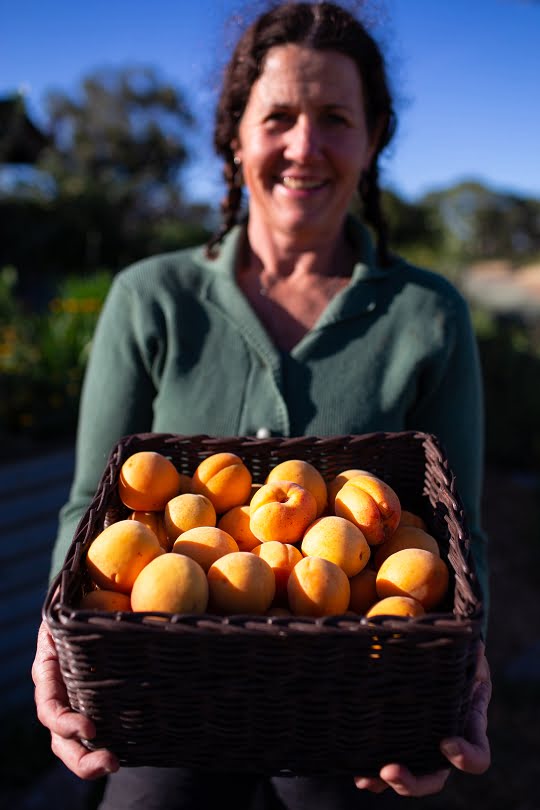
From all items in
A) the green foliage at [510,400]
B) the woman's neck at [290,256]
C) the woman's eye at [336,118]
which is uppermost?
the woman's eye at [336,118]

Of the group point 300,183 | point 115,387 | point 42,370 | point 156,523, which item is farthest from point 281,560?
point 42,370

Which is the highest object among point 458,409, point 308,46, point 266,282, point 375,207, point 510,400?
point 308,46

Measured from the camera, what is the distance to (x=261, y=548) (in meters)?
1.26

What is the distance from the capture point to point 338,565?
1185 mm

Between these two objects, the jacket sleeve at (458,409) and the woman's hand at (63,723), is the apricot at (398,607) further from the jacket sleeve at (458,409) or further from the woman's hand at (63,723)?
the jacket sleeve at (458,409)

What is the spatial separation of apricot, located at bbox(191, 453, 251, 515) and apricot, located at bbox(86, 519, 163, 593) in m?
0.26

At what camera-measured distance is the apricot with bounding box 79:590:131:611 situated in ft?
3.64

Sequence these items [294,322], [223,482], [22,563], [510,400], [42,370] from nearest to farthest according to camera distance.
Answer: [223,482], [294,322], [22,563], [42,370], [510,400]

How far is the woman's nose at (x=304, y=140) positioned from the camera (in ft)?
6.39

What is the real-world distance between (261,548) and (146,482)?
28cm

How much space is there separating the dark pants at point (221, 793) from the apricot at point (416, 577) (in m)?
0.64

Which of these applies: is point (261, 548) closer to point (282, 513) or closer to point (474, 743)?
point (282, 513)

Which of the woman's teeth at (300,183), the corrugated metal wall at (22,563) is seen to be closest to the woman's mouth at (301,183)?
the woman's teeth at (300,183)

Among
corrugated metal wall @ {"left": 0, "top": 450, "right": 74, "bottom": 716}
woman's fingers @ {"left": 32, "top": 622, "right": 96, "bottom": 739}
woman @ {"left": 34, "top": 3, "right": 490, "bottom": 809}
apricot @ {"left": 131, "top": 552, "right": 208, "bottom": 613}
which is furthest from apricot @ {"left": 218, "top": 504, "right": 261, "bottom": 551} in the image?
corrugated metal wall @ {"left": 0, "top": 450, "right": 74, "bottom": 716}
